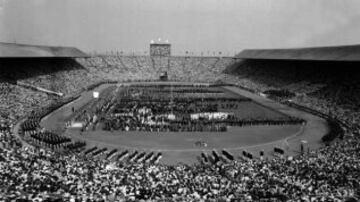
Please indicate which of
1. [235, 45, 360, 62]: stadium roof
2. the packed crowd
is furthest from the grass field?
[235, 45, 360, 62]: stadium roof

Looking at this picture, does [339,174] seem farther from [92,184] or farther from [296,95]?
[296,95]

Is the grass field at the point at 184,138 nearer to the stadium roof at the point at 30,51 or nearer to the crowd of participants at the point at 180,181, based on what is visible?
the crowd of participants at the point at 180,181

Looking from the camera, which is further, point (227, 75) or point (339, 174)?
point (227, 75)

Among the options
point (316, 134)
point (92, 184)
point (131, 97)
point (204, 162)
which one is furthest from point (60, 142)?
point (131, 97)

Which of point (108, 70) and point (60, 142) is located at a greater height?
point (108, 70)

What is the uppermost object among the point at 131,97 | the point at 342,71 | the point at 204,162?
the point at 342,71

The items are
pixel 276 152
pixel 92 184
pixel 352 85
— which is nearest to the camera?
pixel 92 184

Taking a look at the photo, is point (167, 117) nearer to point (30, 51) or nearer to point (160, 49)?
point (30, 51)
